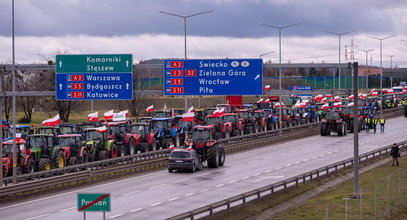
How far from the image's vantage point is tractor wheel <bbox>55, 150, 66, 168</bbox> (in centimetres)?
3831

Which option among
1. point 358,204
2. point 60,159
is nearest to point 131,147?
point 60,159

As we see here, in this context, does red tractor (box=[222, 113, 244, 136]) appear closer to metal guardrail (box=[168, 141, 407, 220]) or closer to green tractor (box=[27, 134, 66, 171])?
metal guardrail (box=[168, 141, 407, 220])

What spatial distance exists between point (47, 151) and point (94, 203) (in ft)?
76.4

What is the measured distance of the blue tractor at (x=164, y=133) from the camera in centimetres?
5175

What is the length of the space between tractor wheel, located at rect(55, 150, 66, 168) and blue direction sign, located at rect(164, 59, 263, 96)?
265 inches

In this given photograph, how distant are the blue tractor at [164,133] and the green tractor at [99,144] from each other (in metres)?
6.85

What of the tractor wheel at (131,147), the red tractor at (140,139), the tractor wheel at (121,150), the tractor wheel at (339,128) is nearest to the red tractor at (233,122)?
the tractor wheel at (339,128)

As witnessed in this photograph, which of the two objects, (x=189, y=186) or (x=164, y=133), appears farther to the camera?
(x=164, y=133)

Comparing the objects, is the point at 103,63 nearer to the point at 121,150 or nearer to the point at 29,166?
the point at 29,166

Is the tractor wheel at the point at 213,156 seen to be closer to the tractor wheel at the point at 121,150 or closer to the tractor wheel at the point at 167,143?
the tractor wheel at the point at 121,150

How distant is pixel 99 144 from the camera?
4412cm

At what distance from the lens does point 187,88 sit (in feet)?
128

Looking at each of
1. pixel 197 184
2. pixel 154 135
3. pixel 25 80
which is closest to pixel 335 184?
pixel 197 184

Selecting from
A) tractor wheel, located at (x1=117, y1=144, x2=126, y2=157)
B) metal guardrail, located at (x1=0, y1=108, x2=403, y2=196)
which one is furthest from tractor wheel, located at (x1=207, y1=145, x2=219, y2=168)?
tractor wheel, located at (x1=117, y1=144, x2=126, y2=157)
